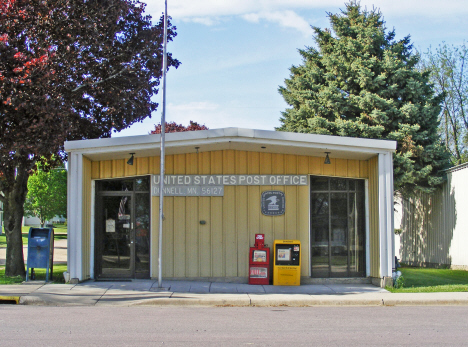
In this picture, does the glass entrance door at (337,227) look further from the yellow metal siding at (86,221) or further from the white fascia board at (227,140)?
the yellow metal siding at (86,221)

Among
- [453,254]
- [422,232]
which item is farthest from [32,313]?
[422,232]

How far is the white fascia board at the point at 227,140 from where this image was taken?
1205cm

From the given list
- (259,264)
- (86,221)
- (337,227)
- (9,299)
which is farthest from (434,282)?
(9,299)

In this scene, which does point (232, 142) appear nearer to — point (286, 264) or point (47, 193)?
point (286, 264)

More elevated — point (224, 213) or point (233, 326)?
point (224, 213)

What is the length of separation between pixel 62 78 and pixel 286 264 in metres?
8.14

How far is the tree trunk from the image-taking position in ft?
46.4

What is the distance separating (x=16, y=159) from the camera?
13594 millimetres

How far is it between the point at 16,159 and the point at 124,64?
444 centimetres

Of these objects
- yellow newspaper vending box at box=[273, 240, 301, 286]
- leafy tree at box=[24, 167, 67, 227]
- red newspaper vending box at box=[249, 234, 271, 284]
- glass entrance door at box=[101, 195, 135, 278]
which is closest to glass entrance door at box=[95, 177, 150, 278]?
glass entrance door at box=[101, 195, 135, 278]

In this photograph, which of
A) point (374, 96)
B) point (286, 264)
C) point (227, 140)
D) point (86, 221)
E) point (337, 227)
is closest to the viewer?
point (227, 140)

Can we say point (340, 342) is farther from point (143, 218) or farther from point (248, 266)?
point (143, 218)

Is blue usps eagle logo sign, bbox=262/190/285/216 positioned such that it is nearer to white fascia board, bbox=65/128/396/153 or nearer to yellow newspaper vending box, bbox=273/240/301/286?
yellow newspaper vending box, bbox=273/240/301/286

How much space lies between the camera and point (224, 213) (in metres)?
13.4
